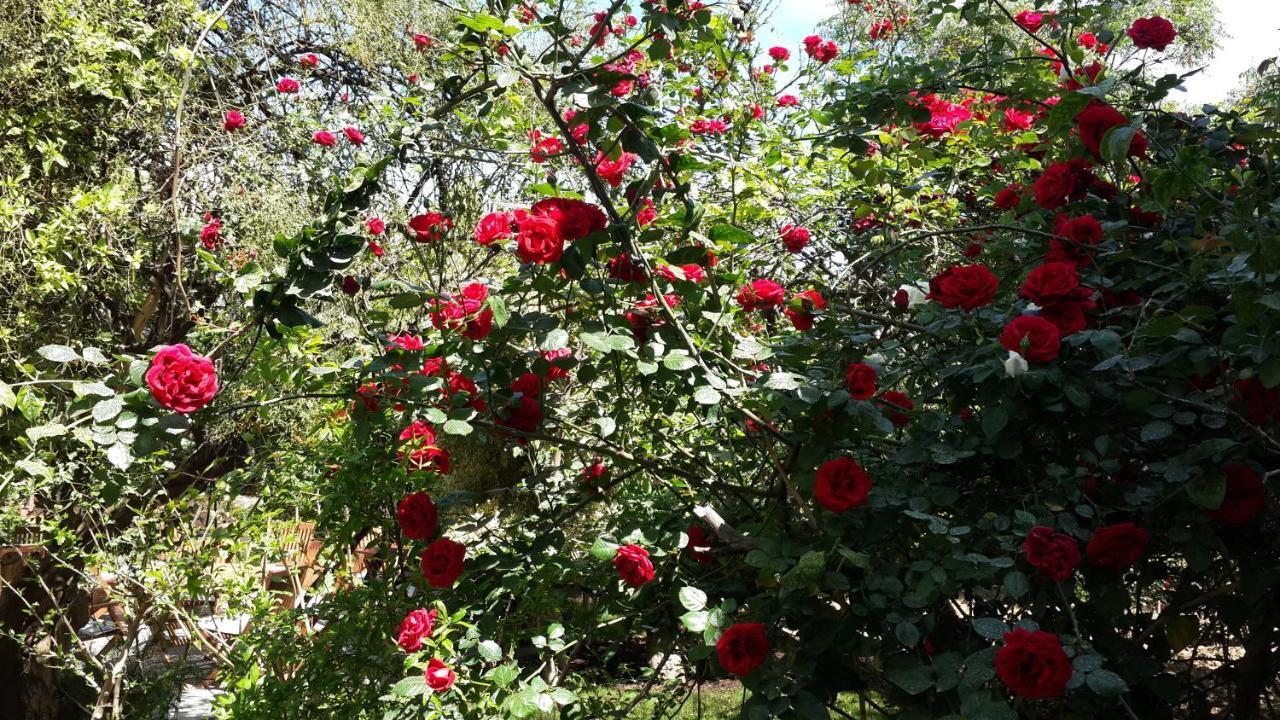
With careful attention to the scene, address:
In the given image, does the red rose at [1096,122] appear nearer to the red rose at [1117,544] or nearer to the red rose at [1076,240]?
the red rose at [1076,240]

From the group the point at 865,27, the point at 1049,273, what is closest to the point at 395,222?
the point at 1049,273

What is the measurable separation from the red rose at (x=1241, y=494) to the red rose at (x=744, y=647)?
72 centimetres

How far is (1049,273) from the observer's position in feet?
4.87

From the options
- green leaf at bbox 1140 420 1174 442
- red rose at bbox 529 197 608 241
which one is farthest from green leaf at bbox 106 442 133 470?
green leaf at bbox 1140 420 1174 442

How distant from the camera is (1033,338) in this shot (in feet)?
4.62

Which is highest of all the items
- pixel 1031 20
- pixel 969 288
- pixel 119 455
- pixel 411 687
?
pixel 1031 20

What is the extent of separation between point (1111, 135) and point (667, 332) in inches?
31.9

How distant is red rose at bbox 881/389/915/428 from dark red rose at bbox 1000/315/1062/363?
294mm

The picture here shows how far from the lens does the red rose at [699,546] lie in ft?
5.80

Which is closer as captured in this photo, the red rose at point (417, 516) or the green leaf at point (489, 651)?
the green leaf at point (489, 651)

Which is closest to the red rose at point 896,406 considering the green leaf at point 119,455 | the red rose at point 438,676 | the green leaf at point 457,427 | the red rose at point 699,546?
the red rose at point 699,546

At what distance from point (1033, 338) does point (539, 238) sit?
2.59 feet

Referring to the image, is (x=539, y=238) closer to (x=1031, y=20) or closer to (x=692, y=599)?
(x=692, y=599)

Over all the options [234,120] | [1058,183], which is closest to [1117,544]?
[1058,183]
